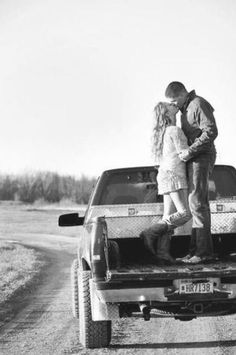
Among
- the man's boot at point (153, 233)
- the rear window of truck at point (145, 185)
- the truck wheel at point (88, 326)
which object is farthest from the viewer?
the rear window of truck at point (145, 185)

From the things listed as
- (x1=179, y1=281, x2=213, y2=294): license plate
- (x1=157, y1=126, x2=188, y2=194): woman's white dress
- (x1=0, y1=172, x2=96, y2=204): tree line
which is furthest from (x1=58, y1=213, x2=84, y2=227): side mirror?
(x1=0, y1=172, x2=96, y2=204): tree line

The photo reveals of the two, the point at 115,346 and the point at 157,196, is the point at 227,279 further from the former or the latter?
the point at 157,196

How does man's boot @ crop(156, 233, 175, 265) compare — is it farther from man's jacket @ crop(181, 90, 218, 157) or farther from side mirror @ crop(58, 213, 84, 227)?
side mirror @ crop(58, 213, 84, 227)

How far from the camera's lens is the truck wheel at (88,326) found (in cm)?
741

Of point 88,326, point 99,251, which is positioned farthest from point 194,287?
point 88,326

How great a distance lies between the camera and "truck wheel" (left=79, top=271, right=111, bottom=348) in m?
7.41

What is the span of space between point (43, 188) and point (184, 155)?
62.4 m

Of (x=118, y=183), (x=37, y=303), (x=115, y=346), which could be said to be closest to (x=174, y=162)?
(x=118, y=183)

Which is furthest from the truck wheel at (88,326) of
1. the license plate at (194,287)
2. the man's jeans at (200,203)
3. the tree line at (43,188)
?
the tree line at (43,188)

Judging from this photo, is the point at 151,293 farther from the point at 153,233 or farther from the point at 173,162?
the point at 173,162

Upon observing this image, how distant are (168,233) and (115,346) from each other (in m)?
1.19

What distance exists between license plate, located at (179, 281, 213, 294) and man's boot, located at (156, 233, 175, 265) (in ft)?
2.75

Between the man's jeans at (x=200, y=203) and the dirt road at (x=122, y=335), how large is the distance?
0.89 m

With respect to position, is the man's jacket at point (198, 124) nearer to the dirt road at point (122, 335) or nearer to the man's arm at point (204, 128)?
the man's arm at point (204, 128)
